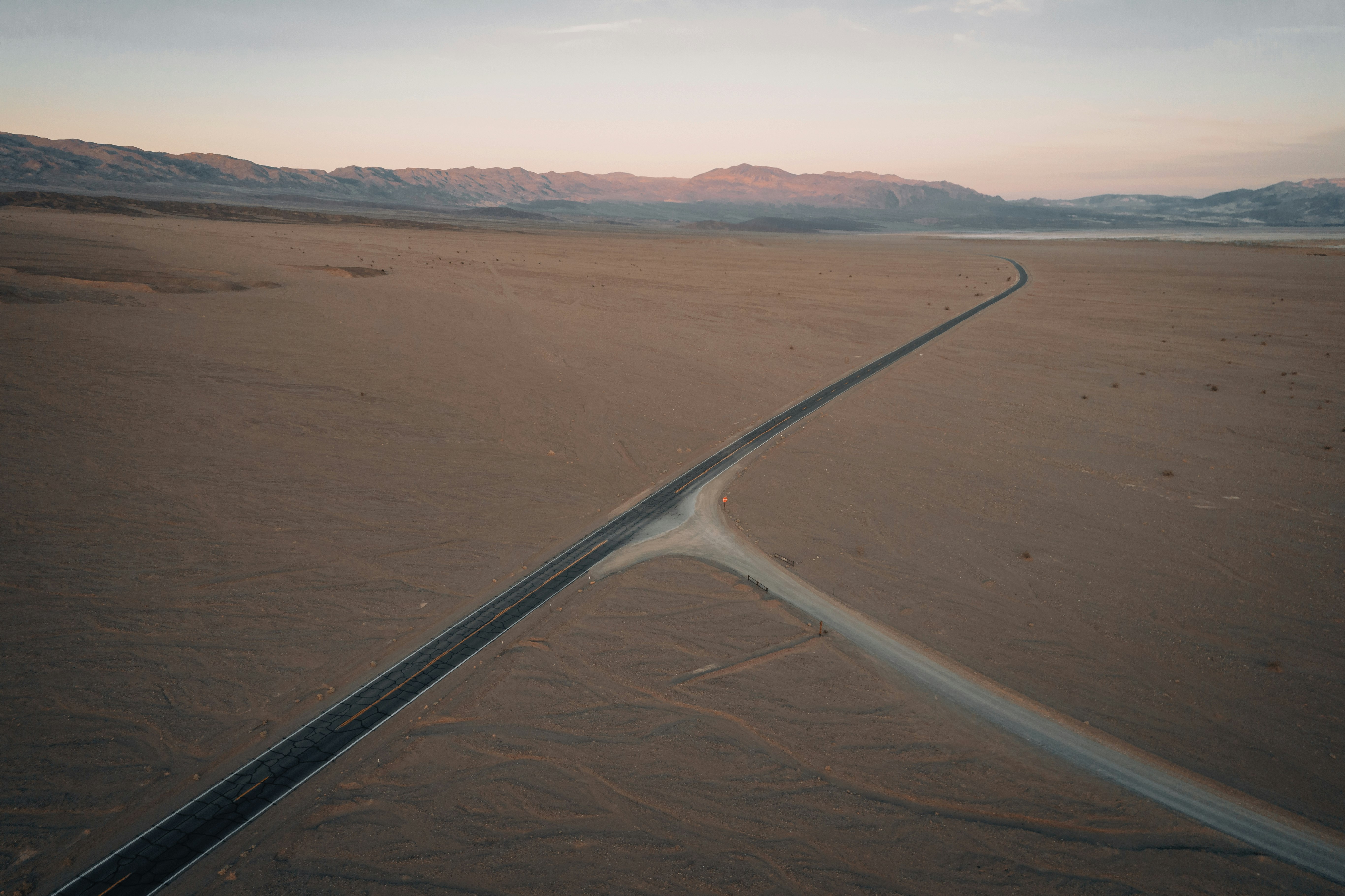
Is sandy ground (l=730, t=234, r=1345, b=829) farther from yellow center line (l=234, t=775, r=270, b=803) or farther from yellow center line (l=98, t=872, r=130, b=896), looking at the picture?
yellow center line (l=98, t=872, r=130, b=896)

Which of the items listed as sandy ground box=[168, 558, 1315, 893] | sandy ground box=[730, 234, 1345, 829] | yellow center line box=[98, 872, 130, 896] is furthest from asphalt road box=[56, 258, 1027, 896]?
sandy ground box=[730, 234, 1345, 829]

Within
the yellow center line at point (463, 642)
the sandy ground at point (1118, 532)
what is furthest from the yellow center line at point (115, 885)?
the sandy ground at point (1118, 532)

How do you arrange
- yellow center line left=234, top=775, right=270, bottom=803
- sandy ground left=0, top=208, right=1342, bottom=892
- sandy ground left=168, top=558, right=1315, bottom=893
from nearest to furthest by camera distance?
1. sandy ground left=168, top=558, right=1315, bottom=893
2. sandy ground left=0, top=208, right=1342, bottom=892
3. yellow center line left=234, top=775, right=270, bottom=803

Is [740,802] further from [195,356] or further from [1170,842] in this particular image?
[195,356]

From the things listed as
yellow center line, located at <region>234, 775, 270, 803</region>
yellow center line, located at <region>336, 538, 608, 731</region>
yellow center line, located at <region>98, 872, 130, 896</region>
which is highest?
yellow center line, located at <region>336, 538, 608, 731</region>

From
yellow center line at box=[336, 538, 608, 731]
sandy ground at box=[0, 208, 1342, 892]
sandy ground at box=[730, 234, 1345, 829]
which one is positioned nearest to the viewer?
sandy ground at box=[0, 208, 1342, 892]

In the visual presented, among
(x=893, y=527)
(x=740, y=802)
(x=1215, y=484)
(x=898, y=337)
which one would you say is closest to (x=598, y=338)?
(x=898, y=337)

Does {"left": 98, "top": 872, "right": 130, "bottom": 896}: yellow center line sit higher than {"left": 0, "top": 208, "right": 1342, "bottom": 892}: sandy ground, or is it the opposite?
{"left": 0, "top": 208, "right": 1342, "bottom": 892}: sandy ground
